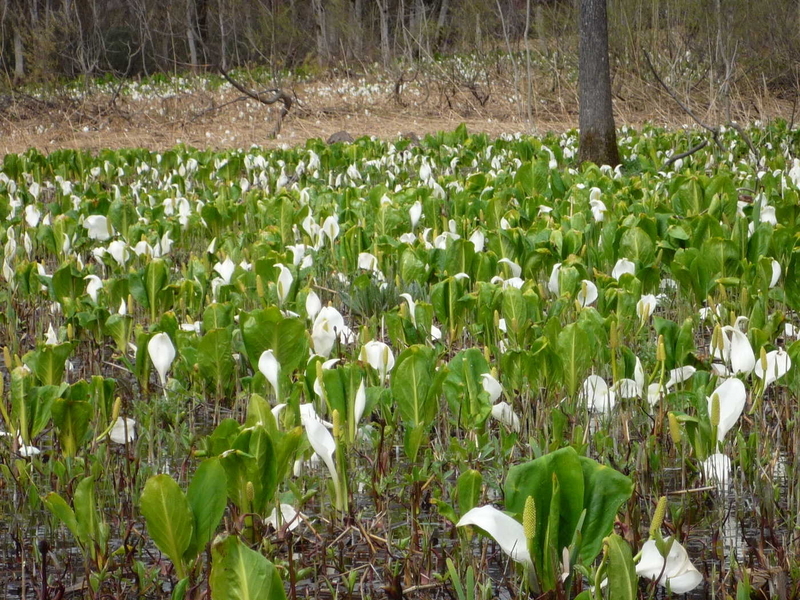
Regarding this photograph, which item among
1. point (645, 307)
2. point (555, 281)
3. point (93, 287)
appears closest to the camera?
point (645, 307)

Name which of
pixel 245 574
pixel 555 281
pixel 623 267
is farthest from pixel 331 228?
pixel 245 574

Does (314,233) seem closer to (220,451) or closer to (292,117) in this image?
(220,451)

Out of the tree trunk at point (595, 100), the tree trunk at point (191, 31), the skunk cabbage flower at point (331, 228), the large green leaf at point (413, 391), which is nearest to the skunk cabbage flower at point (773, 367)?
the large green leaf at point (413, 391)

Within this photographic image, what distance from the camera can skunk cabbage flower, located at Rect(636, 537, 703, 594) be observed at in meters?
1.69

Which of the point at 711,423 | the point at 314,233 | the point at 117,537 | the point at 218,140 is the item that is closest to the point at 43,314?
the point at 314,233

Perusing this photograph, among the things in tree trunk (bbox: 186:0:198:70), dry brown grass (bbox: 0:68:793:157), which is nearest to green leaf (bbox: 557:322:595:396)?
dry brown grass (bbox: 0:68:793:157)

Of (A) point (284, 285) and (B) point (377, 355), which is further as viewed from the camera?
(A) point (284, 285)

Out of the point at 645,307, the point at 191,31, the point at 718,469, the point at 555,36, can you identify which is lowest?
the point at 718,469

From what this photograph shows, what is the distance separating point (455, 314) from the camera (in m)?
3.58

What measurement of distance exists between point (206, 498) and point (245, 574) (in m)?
0.36

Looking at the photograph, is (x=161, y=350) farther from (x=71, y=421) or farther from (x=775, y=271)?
(x=775, y=271)

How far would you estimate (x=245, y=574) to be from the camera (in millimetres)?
1531

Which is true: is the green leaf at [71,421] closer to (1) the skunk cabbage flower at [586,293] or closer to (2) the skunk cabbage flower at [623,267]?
(1) the skunk cabbage flower at [586,293]

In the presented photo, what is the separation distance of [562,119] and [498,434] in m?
13.0
